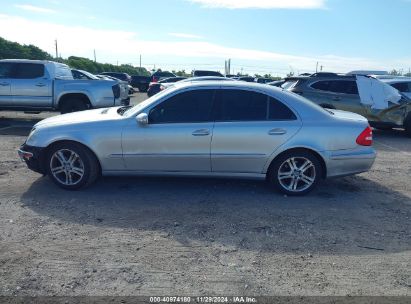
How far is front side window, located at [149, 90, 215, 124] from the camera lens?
5.32 meters

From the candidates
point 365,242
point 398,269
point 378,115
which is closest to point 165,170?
point 365,242

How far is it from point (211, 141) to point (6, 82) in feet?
29.7

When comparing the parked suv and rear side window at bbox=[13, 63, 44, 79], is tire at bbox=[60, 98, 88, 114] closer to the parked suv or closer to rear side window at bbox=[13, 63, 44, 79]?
rear side window at bbox=[13, 63, 44, 79]

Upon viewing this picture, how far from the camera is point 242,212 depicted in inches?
191

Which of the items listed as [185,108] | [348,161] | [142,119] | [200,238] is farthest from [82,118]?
[348,161]

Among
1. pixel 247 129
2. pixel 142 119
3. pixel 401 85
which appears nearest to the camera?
pixel 142 119

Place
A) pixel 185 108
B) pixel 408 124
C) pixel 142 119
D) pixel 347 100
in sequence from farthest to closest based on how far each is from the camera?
1. pixel 347 100
2. pixel 408 124
3. pixel 185 108
4. pixel 142 119

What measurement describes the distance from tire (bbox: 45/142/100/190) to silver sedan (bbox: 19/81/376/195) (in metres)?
0.01

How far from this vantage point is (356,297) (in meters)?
3.16

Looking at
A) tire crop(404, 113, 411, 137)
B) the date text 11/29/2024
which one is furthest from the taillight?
tire crop(404, 113, 411, 137)

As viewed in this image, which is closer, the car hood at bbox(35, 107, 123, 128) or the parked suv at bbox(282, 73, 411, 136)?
the car hood at bbox(35, 107, 123, 128)

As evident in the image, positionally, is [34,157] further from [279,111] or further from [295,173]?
[295,173]

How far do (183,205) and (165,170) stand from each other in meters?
0.62

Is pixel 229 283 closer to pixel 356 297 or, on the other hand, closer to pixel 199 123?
pixel 356 297
